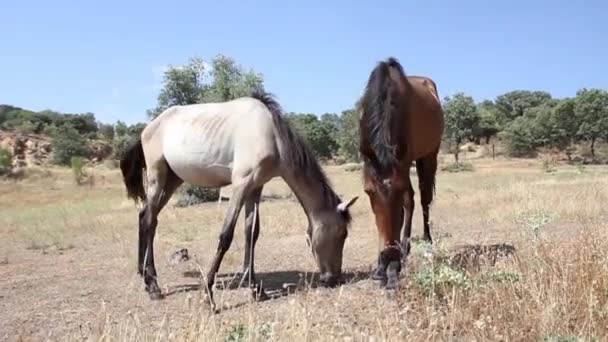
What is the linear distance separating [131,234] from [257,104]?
7994 mm

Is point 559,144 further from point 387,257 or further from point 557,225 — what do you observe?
point 387,257

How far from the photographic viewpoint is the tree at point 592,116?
177 ft

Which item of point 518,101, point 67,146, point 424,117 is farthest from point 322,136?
point 424,117

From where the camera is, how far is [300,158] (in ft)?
19.8

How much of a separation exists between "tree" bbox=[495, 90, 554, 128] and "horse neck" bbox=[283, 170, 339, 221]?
92347 millimetres

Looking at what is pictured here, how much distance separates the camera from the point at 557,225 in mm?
8609

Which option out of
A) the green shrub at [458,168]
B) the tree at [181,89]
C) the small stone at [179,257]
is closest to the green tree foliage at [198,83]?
the tree at [181,89]

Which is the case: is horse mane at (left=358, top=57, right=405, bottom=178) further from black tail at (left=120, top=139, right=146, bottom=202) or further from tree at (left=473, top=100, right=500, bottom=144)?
tree at (left=473, top=100, right=500, bottom=144)

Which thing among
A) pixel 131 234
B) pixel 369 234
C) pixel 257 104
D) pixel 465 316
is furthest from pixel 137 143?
pixel 131 234

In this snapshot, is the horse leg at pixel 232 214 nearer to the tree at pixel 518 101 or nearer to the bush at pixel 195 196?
the bush at pixel 195 196

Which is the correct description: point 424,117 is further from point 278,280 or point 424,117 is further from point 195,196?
point 195,196

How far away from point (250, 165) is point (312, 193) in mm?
795

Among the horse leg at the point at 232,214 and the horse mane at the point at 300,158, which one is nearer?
the horse leg at the point at 232,214

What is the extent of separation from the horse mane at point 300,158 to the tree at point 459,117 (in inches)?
2177
